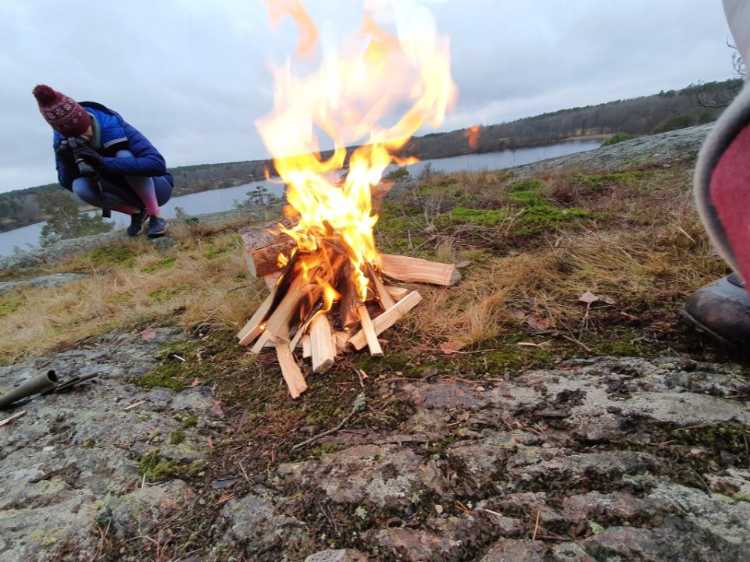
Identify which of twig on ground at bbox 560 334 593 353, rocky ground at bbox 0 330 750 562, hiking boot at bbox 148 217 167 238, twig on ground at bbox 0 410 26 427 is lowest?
rocky ground at bbox 0 330 750 562

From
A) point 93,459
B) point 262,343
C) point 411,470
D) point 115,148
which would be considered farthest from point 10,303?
point 411,470

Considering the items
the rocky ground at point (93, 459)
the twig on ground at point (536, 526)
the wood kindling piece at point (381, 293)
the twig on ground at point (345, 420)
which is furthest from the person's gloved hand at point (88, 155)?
the twig on ground at point (536, 526)

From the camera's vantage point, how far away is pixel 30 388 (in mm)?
2156

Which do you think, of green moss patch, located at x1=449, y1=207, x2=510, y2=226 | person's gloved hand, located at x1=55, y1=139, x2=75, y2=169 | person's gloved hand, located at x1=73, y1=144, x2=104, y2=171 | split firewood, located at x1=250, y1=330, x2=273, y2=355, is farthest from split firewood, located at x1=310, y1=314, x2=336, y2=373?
person's gloved hand, located at x1=55, y1=139, x2=75, y2=169

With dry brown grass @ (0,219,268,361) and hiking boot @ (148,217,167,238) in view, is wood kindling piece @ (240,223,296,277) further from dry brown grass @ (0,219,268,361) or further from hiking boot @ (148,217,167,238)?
hiking boot @ (148,217,167,238)

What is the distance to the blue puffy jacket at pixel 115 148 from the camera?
4.93 metres

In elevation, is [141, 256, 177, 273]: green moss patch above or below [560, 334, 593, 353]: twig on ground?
above

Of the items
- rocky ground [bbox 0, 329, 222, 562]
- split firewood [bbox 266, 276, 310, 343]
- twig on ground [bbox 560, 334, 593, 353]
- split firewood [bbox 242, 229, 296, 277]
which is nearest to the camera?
rocky ground [bbox 0, 329, 222, 562]

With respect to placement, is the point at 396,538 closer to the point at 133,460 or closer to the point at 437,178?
the point at 133,460

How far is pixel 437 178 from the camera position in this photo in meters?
9.09

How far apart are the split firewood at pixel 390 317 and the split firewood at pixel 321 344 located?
0.14 metres

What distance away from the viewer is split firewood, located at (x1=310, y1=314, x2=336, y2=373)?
6.79 feet

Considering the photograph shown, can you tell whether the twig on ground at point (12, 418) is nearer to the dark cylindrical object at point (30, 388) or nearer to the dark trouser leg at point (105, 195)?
the dark cylindrical object at point (30, 388)

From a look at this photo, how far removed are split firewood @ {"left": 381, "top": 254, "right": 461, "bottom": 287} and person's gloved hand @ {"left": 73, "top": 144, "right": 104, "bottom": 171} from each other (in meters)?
4.34
